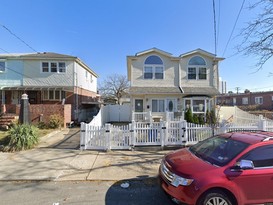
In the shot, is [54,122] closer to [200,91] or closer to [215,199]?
[200,91]

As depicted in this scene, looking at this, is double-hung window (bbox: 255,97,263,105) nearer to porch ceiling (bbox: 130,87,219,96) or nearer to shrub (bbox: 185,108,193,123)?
porch ceiling (bbox: 130,87,219,96)

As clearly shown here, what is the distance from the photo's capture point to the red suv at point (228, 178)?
3738 millimetres

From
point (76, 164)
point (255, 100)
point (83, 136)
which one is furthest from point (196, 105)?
point (255, 100)

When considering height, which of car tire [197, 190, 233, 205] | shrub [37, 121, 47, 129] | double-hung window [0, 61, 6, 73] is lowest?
car tire [197, 190, 233, 205]

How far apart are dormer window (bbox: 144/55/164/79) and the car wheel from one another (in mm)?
15260

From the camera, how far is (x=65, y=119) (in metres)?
16.5

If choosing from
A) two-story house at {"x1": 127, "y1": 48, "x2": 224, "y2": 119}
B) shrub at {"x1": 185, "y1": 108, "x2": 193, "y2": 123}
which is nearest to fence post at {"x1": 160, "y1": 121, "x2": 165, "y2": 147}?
shrub at {"x1": 185, "y1": 108, "x2": 193, "y2": 123}

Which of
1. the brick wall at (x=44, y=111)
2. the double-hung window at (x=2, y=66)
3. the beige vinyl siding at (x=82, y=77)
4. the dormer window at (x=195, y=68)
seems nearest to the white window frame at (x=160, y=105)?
the dormer window at (x=195, y=68)

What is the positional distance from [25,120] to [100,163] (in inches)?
290

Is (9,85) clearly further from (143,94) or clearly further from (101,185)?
(101,185)

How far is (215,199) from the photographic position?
378cm

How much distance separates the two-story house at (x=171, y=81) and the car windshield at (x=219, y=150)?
508 inches

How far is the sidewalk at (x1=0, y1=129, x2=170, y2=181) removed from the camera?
595cm

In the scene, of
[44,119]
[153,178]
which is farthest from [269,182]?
[44,119]
